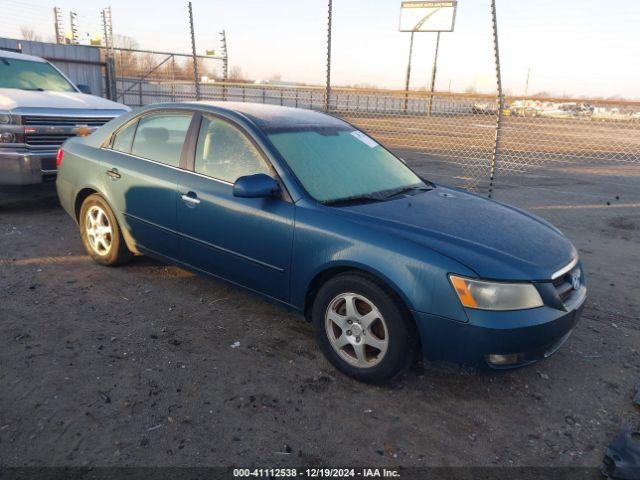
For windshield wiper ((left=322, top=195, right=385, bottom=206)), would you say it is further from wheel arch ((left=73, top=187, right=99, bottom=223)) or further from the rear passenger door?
wheel arch ((left=73, top=187, right=99, bottom=223))

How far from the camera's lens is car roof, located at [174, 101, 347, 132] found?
3799mm

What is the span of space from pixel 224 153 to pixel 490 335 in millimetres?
2252

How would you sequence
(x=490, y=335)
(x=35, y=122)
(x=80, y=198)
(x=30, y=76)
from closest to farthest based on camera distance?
(x=490, y=335) < (x=80, y=198) < (x=35, y=122) < (x=30, y=76)

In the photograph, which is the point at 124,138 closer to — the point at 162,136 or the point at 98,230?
the point at 162,136

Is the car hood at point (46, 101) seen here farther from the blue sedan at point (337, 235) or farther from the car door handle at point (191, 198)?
the car door handle at point (191, 198)

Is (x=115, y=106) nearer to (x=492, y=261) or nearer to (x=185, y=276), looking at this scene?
(x=185, y=276)

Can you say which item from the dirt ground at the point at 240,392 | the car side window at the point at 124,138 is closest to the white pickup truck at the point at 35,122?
the dirt ground at the point at 240,392

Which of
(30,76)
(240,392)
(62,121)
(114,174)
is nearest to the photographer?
(240,392)

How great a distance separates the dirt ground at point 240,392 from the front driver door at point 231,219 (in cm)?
46

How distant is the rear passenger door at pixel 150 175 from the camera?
4047mm

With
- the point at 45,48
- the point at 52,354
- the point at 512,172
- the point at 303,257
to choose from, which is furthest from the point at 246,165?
the point at 45,48

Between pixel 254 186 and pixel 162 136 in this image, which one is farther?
pixel 162 136

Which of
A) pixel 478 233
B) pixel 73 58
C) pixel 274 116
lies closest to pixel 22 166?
pixel 274 116

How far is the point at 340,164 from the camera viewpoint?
381cm
